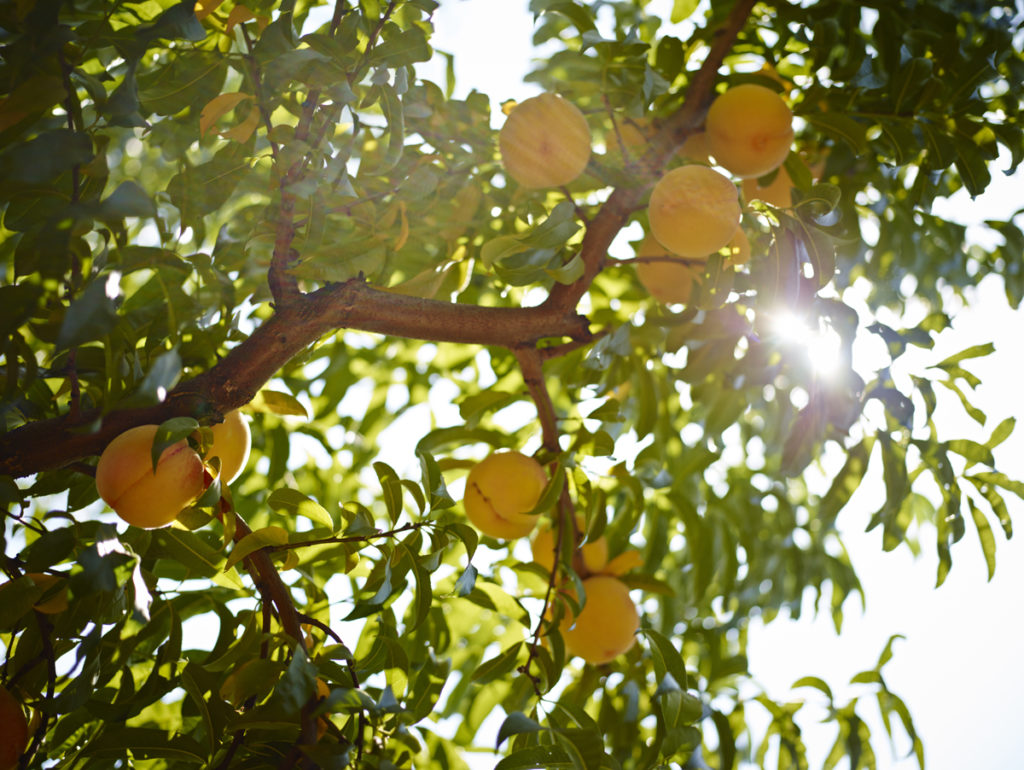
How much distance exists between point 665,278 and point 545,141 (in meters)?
0.35

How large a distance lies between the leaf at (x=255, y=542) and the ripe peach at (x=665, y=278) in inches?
30.2

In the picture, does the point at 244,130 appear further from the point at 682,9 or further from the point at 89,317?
the point at 682,9

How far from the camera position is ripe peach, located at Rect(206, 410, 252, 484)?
1009 millimetres

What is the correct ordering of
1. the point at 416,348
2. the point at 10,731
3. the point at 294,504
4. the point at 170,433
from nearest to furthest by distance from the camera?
1. the point at 170,433
2. the point at 10,731
3. the point at 294,504
4. the point at 416,348

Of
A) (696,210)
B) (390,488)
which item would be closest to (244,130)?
(390,488)

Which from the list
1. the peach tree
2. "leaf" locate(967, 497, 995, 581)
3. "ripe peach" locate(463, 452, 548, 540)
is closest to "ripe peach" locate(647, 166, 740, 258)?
the peach tree

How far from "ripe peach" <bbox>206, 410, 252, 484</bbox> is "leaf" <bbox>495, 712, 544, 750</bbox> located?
1.57 ft

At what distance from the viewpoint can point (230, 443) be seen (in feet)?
3.34

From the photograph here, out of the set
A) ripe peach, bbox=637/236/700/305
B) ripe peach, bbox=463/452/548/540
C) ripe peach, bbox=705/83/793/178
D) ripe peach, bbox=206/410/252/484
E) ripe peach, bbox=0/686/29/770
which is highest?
ripe peach, bbox=705/83/793/178

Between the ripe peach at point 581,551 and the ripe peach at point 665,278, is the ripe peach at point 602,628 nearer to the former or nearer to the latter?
the ripe peach at point 581,551

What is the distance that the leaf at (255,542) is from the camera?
88 cm

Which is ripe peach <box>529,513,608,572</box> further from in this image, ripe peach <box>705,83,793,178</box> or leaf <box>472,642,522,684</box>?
ripe peach <box>705,83,793,178</box>

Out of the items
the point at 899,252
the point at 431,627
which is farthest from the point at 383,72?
the point at 899,252

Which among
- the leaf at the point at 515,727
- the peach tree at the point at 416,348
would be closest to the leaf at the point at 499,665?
the peach tree at the point at 416,348
